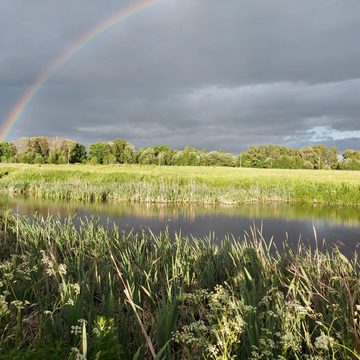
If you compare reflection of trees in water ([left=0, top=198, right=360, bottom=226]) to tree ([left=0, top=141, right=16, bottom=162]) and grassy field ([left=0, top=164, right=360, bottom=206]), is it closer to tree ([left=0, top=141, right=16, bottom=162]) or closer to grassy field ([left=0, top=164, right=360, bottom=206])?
grassy field ([left=0, top=164, right=360, bottom=206])

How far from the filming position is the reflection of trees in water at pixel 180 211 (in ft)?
72.6

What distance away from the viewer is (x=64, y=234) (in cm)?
812

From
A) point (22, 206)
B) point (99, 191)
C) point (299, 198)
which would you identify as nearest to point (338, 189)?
point (299, 198)

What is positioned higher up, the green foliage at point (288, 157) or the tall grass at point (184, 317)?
the green foliage at point (288, 157)

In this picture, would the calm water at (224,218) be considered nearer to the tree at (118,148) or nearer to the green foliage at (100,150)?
the green foliage at (100,150)

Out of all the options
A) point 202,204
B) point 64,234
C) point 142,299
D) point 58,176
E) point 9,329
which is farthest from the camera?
point 58,176

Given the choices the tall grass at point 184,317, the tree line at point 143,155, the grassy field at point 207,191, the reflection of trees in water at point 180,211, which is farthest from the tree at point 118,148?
the tall grass at point 184,317

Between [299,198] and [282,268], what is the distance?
25.8m

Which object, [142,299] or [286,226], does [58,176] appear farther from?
[142,299]

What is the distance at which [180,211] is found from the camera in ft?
77.7

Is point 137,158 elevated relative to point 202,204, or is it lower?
elevated

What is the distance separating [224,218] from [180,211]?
3.13m

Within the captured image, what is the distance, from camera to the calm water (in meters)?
17.6

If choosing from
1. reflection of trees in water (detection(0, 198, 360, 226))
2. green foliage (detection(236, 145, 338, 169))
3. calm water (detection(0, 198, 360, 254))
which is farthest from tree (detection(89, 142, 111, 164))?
reflection of trees in water (detection(0, 198, 360, 226))
